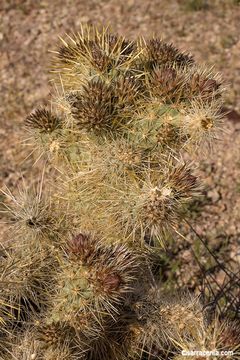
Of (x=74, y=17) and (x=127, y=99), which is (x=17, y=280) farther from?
(x=74, y=17)

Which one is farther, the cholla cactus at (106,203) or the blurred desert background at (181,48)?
the blurred desert background at (181,48)

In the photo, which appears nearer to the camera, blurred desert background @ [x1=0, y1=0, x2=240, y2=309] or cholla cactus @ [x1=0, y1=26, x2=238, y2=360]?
cholla cactus @ [x1=0, y1=26, x2=238, y2=360]

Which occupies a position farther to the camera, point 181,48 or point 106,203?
point 181,48

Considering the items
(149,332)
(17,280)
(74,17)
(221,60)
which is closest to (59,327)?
(17,280)
